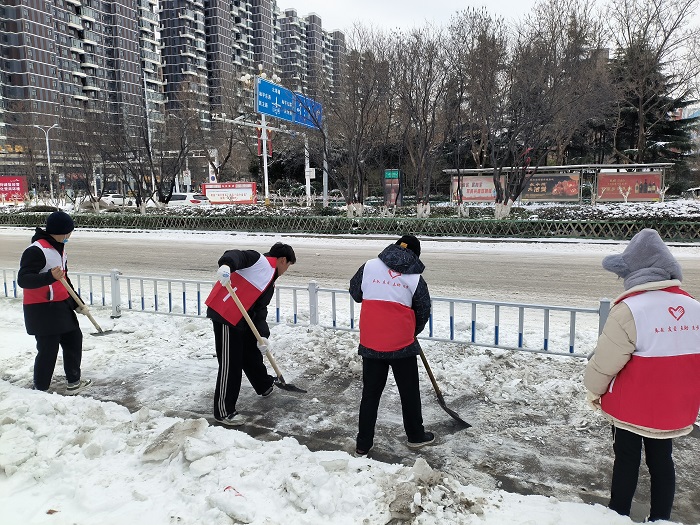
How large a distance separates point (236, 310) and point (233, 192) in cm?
2355

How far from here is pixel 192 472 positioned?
3.17 meters

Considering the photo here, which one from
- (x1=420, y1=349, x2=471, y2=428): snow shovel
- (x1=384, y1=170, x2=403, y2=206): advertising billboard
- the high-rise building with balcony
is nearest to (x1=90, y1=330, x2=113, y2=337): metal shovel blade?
(x1=420, y1=349, x2=471, y2=428): snow shovel

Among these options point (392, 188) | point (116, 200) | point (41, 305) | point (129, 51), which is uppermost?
point (129, 51)

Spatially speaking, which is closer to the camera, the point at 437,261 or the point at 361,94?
the point at 437,261

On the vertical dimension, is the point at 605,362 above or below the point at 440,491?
above

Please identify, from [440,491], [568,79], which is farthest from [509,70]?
[440,491]

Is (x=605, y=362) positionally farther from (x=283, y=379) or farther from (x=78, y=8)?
(x=78, y=8)

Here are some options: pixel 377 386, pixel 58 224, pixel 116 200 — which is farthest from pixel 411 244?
pixel 116 200

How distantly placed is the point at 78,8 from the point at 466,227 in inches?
3320

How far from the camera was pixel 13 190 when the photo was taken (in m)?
38.8

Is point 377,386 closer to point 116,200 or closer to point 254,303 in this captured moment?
point 254,303

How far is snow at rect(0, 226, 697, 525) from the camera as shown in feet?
9.39

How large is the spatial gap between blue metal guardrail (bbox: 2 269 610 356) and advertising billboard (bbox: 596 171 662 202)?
19.3 m

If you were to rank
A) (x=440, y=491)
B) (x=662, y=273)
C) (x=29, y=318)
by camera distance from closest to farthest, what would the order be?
(x=662, y=273)
(x=440, y=491)
(x=29, y=318)
